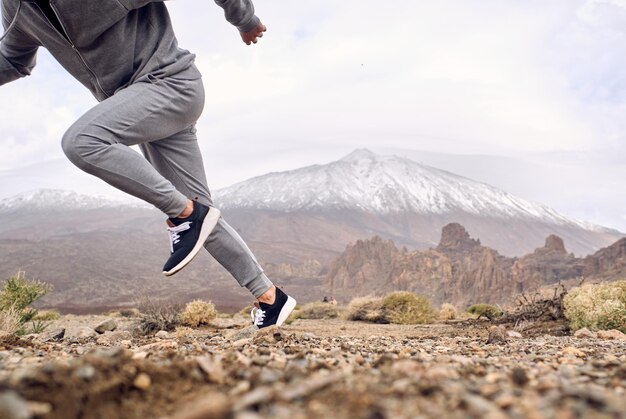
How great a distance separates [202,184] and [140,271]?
7345 centimetres

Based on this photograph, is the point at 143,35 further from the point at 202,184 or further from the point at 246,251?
the point at 246,251

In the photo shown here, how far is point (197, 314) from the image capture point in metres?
11.4

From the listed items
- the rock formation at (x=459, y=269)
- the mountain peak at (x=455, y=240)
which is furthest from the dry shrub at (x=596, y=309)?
the mountain peak at (x=455, y=240)

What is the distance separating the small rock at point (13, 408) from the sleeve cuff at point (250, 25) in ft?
10.8

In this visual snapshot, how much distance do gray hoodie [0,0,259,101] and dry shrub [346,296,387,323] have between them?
11844mm

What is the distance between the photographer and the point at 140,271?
241 ft

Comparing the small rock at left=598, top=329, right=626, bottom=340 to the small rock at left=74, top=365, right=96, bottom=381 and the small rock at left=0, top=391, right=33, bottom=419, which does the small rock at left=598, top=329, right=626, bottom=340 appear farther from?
the small rock at left=0, top=391, right=33, bottom=419

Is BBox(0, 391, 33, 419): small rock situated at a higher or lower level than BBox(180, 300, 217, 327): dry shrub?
higher

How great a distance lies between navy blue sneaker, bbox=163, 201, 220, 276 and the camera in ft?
11.7

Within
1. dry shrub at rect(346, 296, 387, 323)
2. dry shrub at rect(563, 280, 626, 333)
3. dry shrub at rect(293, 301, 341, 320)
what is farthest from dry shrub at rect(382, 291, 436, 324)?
dry shrub at rect(563, 280, 626, 333)

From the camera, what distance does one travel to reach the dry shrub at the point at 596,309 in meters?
8.25

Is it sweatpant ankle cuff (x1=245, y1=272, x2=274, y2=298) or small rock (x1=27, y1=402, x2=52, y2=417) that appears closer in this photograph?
small rock (x1=27, y1=402, x2=52, y2=417)

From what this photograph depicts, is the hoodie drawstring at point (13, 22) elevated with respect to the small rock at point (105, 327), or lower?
elevated

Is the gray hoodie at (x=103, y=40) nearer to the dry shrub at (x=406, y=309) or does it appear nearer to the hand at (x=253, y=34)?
the hand at (x=253, y=34)
